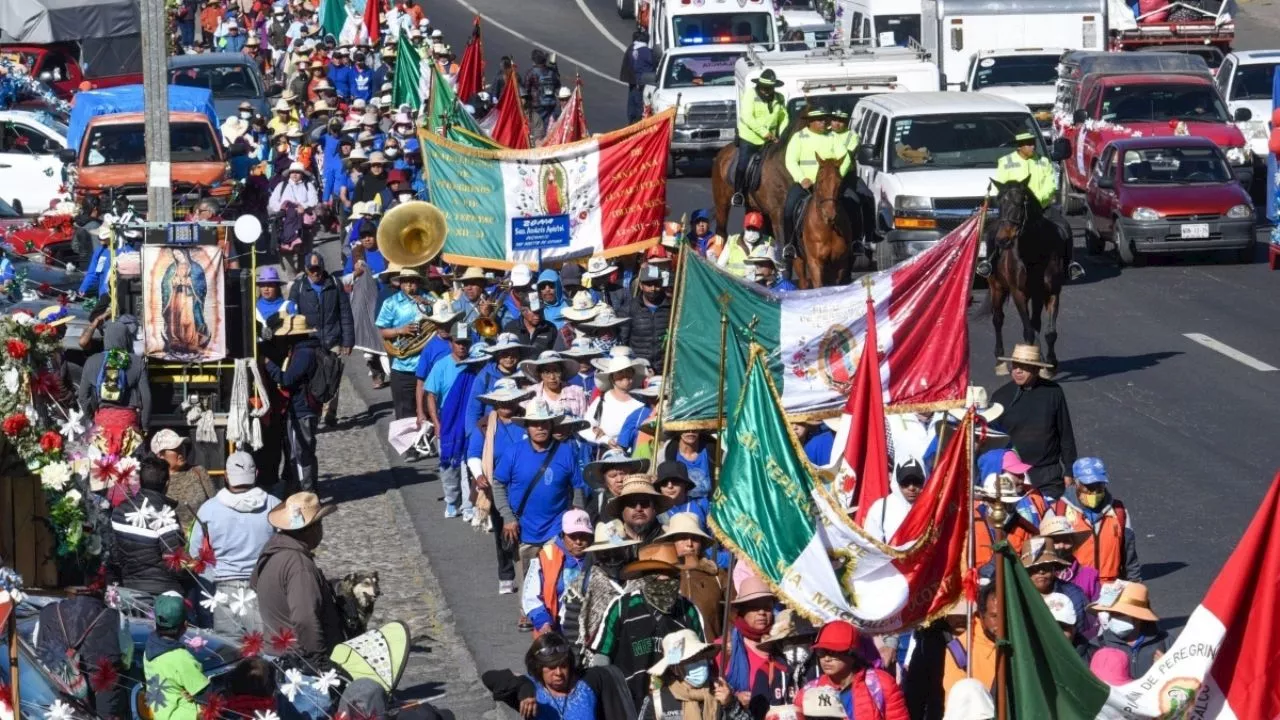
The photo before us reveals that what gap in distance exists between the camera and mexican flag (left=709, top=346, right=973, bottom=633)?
10789mm

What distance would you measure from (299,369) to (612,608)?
835 cm

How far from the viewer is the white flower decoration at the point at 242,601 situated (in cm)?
1220

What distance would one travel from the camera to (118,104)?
33562 mm

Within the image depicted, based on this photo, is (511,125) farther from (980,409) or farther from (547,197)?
(980,409)

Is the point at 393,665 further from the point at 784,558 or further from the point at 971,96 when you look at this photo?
the point at 971,96

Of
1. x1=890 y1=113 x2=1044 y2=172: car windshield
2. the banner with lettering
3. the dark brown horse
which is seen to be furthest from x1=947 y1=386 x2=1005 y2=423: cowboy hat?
x1=890 y1=113 x2=1044 y2=172: car windshield

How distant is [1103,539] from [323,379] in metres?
7.73

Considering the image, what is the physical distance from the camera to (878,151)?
89.6 feet

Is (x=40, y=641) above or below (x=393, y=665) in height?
above

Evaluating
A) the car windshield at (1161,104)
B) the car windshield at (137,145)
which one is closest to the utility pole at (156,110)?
the car windshield at (137,145)

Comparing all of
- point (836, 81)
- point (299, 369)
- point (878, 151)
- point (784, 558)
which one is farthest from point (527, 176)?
point (784, 558)

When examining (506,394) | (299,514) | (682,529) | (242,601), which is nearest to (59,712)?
(242,601)

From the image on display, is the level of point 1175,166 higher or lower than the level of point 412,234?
lower

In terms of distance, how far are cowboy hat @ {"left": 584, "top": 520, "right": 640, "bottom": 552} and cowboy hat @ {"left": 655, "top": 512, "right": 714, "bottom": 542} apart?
173 millimetres
